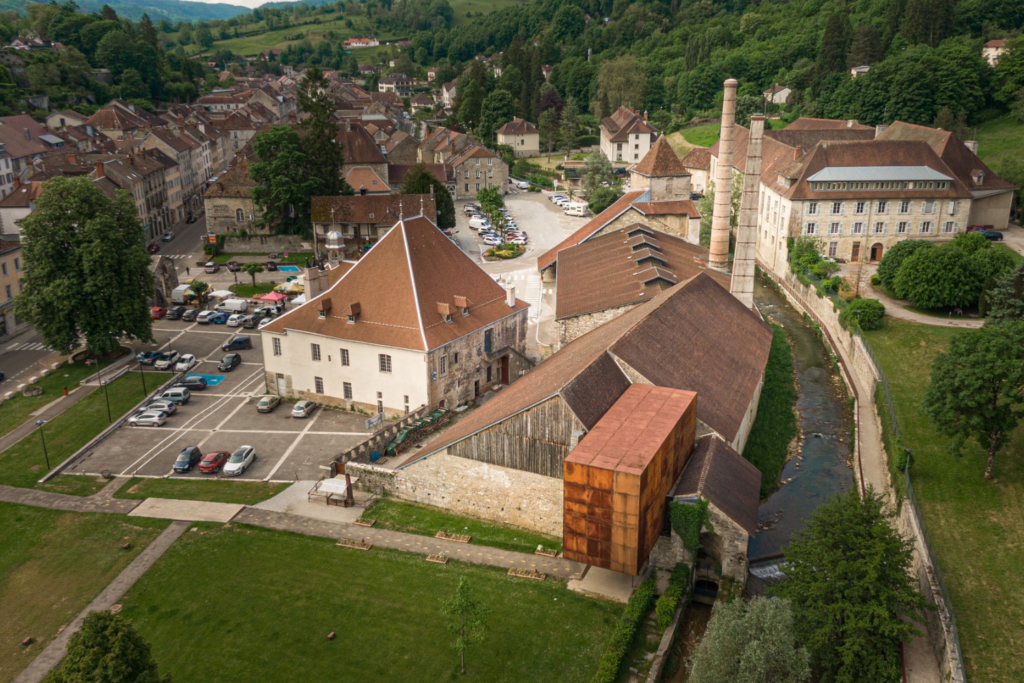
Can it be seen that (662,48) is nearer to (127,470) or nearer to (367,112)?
(367,112)

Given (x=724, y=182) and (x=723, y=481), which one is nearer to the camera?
(x=723, y=481)

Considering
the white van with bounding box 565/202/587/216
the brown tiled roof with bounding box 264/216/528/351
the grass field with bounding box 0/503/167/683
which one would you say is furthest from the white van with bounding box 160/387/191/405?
the white van with bounding box 565/202/587/216

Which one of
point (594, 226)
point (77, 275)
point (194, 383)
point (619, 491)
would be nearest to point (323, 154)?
point (594, 226)

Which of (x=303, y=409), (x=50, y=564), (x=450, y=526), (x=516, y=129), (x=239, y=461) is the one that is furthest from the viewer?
(x=516, y=129)

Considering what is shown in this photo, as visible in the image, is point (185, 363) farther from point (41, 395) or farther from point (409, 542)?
point (409, 542)

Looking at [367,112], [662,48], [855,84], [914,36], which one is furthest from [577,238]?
[662,48]
